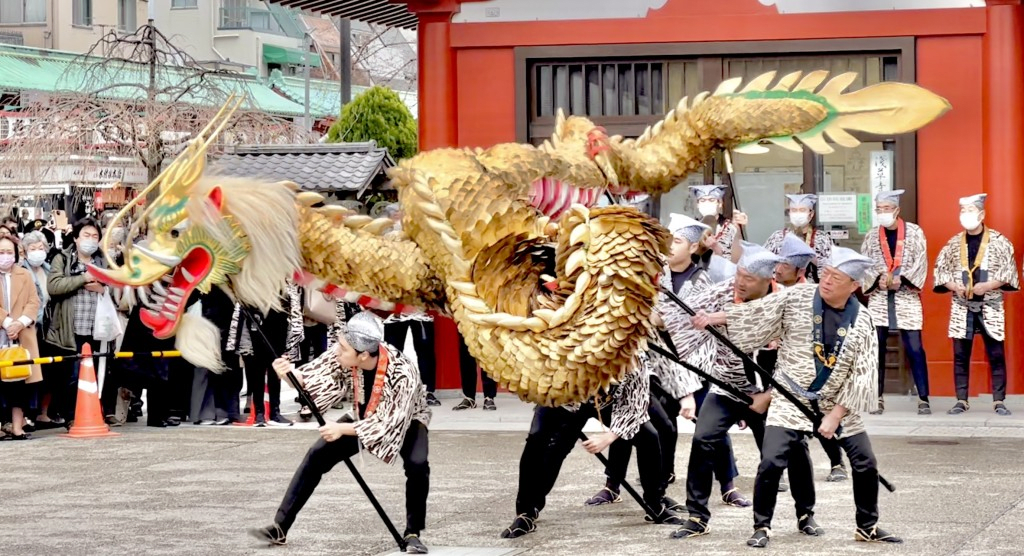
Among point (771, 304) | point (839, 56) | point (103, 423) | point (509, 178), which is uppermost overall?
point (839, 56)

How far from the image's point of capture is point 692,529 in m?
9.22

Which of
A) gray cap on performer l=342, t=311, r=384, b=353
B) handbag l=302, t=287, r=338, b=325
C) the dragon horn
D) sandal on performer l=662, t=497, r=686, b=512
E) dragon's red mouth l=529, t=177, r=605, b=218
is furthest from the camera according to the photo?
handbag l=302, t=287, r=338, b=325

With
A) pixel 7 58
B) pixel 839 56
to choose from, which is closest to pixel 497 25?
pixel 839 56

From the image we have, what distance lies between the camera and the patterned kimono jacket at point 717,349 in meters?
9.52

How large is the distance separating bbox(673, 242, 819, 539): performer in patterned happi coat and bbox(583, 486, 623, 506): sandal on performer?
906mm

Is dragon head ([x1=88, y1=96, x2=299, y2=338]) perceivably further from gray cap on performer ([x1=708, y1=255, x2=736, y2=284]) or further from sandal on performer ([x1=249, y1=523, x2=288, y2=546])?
gray cap on performer ([x1=708, y1=255, x2=736, y2=284])

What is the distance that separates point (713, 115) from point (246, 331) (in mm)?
7511

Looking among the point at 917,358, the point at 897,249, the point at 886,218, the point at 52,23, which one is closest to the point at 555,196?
the point at 886,218

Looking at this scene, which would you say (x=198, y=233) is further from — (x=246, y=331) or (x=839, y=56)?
(x=839, y=56)

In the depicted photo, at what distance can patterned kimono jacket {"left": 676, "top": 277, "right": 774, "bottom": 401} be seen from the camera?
952 cm

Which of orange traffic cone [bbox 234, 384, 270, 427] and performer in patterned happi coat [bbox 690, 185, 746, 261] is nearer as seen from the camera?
performer in patterned happi coat [bbox 690, 185, 746, 261]

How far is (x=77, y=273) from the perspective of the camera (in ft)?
48.0

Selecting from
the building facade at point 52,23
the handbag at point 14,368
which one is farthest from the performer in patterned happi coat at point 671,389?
the building facade at point 52,23

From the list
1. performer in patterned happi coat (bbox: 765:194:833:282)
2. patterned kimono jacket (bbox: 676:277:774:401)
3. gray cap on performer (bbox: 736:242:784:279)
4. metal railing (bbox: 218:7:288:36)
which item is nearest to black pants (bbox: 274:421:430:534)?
patterned kimono jacket (bbox: 676:277:774:401)
